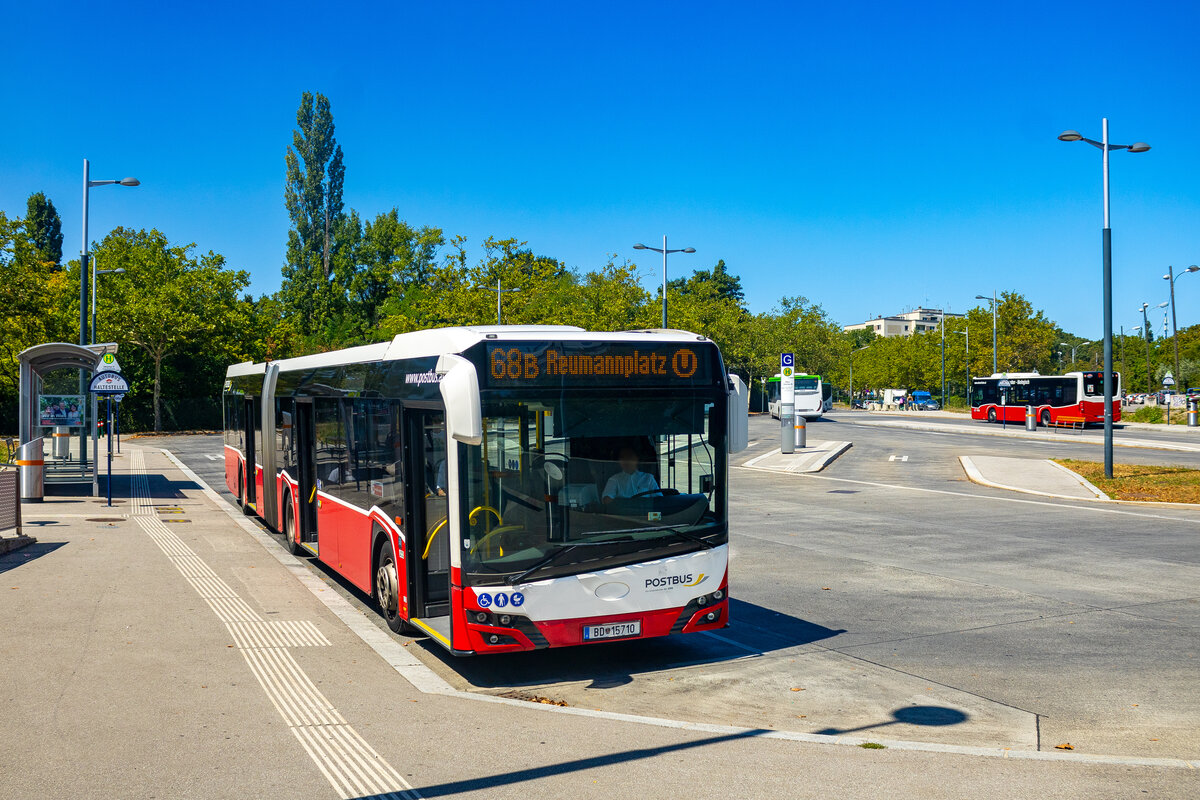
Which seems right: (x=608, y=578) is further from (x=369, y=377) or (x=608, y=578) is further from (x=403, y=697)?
(x=369, y=377)

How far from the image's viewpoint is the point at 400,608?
8711 mm

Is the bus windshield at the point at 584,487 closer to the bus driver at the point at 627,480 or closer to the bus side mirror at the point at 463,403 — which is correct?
the bus driver at the point at 627,480

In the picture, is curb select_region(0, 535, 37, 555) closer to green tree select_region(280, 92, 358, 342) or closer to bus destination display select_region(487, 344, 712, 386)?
bus destination display select_region(487, 344, 712, 386)

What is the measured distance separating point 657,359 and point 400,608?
3.14 meters

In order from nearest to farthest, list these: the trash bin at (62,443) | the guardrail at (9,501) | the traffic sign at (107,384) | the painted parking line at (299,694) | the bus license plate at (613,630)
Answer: the painted parking line at (299,694) < the bus license plate at (613,630) < the guardrail at (9,501) < the traffic sign at (107,384) < the trash bin at (62,443)

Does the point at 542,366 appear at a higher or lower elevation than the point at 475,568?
higher

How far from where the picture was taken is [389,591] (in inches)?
359

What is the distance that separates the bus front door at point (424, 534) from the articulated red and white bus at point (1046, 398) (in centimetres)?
4657

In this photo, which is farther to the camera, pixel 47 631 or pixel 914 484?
pixel 914 484

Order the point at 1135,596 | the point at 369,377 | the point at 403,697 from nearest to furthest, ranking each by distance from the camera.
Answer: the point at 403,697, the point at 369,377, the point at 1135,596

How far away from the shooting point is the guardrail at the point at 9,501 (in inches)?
525

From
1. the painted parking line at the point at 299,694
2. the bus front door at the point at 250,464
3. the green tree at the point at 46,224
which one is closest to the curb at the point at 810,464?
the bus front door at the point at 250,464

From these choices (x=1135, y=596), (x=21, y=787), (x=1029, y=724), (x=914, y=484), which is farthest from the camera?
(x=914, y=484)

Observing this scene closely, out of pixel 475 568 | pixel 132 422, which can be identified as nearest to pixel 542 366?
pixel 475 568
